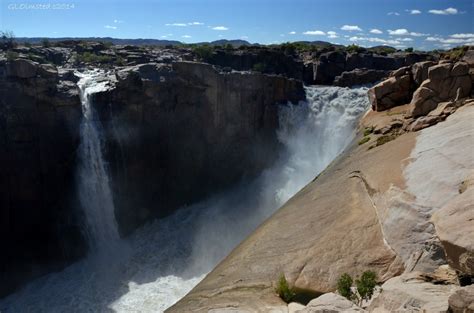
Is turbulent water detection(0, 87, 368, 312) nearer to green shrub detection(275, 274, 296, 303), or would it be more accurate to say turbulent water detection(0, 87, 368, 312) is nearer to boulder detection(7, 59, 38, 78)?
green shrub detection(275, 274, 296, 303)

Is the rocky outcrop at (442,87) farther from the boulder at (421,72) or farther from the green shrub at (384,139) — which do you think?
the boulder at (421,72)

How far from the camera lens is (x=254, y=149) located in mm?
43562

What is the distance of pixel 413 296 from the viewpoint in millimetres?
9359

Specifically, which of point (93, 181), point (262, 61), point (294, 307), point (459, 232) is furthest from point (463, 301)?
point (262, 61)

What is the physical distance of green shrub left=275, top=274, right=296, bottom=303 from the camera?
13.8m

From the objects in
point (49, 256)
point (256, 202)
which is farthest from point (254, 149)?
point (49, 256)

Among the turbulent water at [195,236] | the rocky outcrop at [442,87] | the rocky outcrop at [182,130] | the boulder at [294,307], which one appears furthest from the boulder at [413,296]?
the rocky outcrop at [182,130]

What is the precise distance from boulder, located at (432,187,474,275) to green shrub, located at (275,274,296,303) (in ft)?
17.7

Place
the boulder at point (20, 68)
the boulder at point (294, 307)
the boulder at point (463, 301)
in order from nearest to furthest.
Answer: the boulder at point (463, 301) < the boulder at point (294, 307) < the boulder at point (20, 68)

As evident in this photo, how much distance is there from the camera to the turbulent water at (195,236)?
27.0 metres

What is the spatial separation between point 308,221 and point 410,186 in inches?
167

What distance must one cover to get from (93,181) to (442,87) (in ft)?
84.2

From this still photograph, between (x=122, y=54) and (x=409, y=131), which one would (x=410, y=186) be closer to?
(x=409, y=131)

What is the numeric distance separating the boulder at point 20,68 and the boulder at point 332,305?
28153 millimetres
